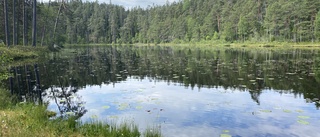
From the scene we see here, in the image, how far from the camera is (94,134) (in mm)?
7406

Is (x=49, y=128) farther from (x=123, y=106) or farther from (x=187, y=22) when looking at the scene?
(x=187, y=22)

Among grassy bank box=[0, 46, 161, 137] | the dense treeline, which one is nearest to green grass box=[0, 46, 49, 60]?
the dense treeline

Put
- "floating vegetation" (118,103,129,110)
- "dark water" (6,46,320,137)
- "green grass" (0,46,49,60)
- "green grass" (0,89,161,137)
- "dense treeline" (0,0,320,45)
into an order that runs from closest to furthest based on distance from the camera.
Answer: "green grass" (0,89,161,137) < "dark water" (6,46,320,137) < "floating vegetation" (118,103,129,110) < "green grass" (0,46,49,60) < "dense treeline" (0,0,320,45)

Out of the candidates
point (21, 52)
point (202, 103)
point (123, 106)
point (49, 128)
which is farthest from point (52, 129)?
point (21, 52)

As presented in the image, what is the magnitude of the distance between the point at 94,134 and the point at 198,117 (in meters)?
4.50

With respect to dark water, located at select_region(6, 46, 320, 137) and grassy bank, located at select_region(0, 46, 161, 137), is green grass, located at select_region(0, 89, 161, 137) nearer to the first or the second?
grassy bank, located at select_region(0, 46, 161, 137)

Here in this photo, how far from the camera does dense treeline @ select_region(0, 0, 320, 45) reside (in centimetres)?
7331

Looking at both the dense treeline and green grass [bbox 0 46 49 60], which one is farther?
the dense treeline

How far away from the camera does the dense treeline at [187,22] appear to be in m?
73.3

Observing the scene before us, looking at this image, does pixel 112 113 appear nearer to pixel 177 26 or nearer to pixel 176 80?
pixel 176 80

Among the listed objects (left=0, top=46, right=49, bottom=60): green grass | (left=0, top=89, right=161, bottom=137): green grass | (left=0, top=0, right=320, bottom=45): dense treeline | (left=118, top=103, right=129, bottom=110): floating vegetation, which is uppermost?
(left=0, top=0, right=320, bottom=45): dense treeline

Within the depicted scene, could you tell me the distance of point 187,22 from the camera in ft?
435

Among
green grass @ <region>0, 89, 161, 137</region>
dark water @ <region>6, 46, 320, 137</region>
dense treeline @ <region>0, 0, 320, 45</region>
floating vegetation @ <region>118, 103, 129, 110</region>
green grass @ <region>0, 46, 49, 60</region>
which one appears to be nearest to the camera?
green grass @ <region>0, 89, 161, 137</region>

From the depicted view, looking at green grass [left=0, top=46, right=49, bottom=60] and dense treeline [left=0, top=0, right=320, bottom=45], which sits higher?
Answer: dense treeline [left=0, top=0, right=320, bottom=45]
